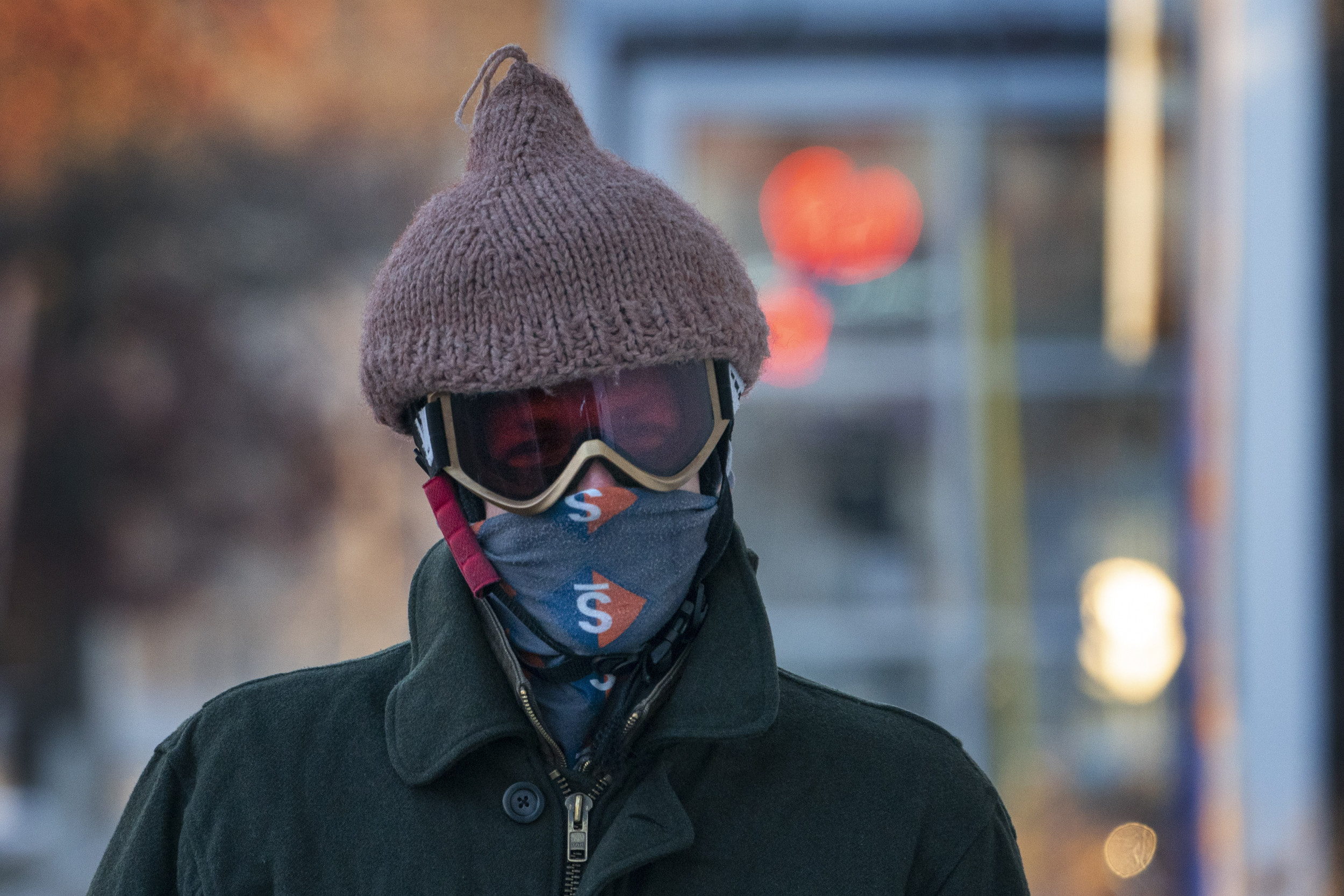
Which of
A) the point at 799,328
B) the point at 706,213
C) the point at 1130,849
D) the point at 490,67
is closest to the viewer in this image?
the point at 490,67

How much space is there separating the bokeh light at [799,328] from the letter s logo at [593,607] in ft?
13.9

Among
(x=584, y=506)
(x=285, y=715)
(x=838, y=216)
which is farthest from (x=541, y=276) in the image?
(x=838, y=216)

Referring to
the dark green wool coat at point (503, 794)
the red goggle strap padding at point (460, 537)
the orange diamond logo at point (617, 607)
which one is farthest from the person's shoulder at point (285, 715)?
the orange diamond logo at point (617, 607)

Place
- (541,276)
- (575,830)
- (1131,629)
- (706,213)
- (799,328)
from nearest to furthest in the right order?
(575,830) < (541,276) < (1131,629) < (706,213) < (799,328)

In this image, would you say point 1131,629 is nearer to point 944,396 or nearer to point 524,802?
point 944,396

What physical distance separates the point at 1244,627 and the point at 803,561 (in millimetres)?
1883

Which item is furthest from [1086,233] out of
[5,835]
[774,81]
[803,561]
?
[5,835]

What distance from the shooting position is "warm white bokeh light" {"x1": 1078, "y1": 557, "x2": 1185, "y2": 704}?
5.37 meters

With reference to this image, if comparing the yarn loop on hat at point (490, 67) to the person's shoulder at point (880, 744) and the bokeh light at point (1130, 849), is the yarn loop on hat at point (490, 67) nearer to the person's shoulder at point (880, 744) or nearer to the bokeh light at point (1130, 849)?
the person's shoulder at point (880, 744)

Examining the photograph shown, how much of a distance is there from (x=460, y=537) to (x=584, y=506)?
Result: 6.9 inches

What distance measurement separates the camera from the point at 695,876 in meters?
1.53

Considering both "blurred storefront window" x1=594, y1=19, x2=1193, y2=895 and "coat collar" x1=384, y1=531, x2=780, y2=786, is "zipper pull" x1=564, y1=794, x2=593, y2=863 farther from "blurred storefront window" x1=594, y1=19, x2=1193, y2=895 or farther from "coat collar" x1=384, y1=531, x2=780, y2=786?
"blurred storefront window" x1=594, y1=19, x2=1193, y2=895

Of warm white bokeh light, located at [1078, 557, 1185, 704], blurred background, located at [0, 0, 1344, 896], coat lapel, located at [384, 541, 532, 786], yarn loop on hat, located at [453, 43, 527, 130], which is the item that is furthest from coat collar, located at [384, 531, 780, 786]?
warm white bokeh light, located at [1078, 557, 1185, 704]

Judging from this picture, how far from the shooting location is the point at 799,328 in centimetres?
593
